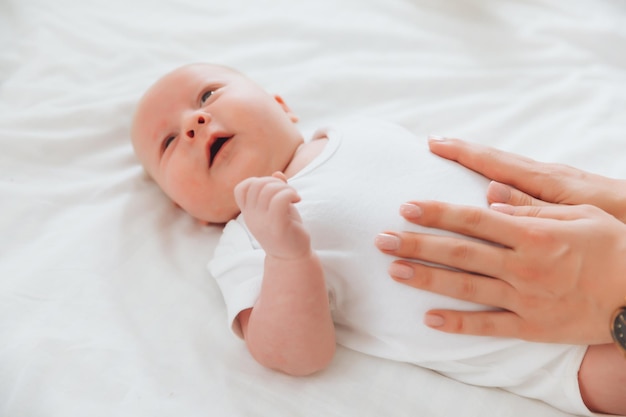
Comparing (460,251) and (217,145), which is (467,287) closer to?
(460,251)

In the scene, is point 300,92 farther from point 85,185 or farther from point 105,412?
point 105,412

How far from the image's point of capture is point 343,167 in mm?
1128

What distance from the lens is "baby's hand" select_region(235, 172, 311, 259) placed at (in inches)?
35.3

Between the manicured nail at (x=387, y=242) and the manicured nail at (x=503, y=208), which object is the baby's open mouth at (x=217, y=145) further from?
the manicured nail at (x=503, y=208)

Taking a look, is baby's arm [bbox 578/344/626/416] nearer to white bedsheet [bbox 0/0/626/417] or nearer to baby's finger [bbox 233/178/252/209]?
white bedsheet [bbox 0/0/626/417]

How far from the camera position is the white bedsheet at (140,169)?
0.99m

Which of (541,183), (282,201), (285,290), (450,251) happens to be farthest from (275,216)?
(541,183)

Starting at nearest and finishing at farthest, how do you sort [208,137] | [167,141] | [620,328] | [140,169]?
[620,328] < [208,137] < [167,141] < [140,169]

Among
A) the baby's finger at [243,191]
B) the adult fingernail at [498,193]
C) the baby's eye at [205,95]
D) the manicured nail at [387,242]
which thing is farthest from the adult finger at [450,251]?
the baby's eye at [205,95]

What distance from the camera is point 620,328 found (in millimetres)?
886

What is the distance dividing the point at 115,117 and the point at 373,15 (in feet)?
2.59

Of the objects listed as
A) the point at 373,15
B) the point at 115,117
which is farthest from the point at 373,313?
the point at 373,15

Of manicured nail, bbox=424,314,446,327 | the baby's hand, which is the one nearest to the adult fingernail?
manicured nail, bbox=424,314,446,327

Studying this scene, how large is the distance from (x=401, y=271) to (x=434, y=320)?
0.09 meters
